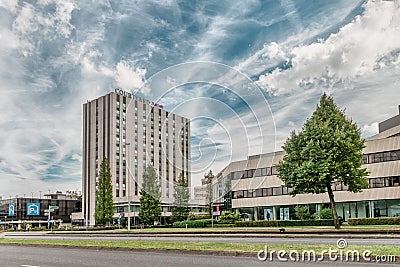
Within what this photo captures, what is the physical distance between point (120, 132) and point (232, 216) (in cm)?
7067

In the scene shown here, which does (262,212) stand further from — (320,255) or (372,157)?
(320,255)

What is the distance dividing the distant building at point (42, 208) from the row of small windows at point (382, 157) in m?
88.9

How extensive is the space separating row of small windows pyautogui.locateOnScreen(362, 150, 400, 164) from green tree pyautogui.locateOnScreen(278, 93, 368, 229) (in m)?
19.4

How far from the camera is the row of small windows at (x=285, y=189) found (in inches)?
2276

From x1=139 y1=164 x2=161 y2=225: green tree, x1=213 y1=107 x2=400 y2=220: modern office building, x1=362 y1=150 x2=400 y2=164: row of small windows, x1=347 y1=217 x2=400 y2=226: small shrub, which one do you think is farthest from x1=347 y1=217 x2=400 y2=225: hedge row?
x1=139 y1=164 x2=161 y2=225: green tree

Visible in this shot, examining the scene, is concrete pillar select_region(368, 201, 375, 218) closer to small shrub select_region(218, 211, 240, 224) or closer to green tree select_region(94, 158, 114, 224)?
small shrub select_region(218, 211, 240, 224)

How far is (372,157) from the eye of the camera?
60.3m

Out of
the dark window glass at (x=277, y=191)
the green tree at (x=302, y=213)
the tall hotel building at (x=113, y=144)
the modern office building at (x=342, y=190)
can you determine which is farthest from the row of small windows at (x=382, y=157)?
the tall hotel building at (x=113, y=144)

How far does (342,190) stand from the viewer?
205 feet

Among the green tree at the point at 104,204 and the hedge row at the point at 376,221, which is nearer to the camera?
the hedge row at the point at 376,221

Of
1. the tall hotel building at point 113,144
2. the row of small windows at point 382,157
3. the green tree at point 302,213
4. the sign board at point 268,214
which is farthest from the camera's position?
the tall hotel building at point 113,144

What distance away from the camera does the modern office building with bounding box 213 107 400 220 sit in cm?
5825

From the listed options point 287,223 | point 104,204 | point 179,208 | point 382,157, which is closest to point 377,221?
point 287,223

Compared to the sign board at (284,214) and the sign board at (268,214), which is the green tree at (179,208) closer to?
the sign board at (268,214)
